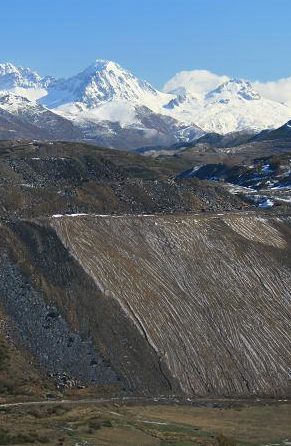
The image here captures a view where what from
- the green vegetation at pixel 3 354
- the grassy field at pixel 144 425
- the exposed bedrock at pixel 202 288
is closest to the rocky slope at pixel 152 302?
the exposed bedrock at pixel 202 288

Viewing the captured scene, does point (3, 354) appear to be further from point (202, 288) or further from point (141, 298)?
point (202, 288)

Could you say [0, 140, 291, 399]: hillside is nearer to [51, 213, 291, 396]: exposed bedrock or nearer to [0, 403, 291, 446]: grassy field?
[51, 213, 291, 396]: exposed bedrock

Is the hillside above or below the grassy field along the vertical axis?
above

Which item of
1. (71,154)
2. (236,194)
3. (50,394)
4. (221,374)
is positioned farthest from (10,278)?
(71,154)

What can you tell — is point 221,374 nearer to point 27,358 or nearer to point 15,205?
point 27,358

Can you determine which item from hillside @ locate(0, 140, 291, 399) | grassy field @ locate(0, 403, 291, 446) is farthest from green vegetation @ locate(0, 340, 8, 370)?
grassy field @ locate(0, 403, 291, 446)
